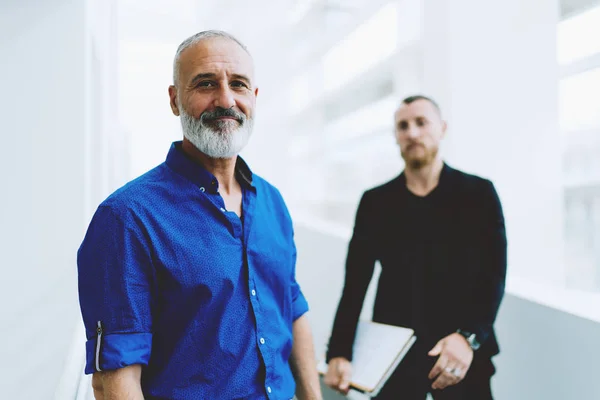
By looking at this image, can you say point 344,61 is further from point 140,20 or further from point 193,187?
point 193,187

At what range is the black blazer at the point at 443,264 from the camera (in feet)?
5.33

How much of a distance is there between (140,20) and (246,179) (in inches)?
164

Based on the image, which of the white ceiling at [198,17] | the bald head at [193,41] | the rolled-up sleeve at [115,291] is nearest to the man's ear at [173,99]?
the bald head at [193,41]

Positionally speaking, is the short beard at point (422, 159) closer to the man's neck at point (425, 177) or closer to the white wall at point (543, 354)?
the man's neck at point (425, 177)

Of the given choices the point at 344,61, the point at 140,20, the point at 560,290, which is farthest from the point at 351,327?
the point at 344,61

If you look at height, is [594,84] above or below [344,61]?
below

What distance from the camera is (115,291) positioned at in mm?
969

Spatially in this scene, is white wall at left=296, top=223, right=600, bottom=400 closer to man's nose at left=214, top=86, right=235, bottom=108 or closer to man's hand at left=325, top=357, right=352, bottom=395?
man's hand at left=325, top=357, right=352, bottom=395

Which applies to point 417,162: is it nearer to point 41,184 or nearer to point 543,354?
point 543,354

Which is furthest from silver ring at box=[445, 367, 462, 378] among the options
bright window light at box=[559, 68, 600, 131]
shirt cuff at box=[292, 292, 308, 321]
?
bright window light at box=[559, 68, 600, 131]

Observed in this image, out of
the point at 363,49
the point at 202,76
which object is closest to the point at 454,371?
the point at 202,76

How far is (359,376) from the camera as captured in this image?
1.64 m

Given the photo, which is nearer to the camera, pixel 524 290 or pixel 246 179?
pixel 246 179

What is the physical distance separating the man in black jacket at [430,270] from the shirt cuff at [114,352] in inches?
36.2
